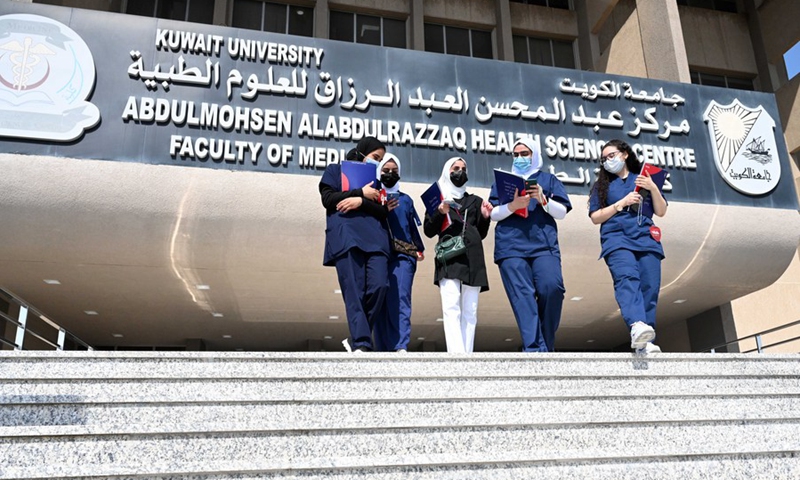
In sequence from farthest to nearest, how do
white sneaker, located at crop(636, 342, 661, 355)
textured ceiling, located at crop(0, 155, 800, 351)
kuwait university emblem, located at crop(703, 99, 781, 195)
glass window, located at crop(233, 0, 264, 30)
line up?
1. glass window, located at crop(233, 0, 264, 30)
2. kuwait university emblem, located at crop(703, 99, 781, 195)
3. textured ceiling, located at crop(0, 155, 800, 351)
4. white sneaker, located at crop(636, 342, 661, 355)

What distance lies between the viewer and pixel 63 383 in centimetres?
334

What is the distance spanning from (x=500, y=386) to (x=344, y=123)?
21.9 feet

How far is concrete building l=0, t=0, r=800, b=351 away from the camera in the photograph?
890 cm

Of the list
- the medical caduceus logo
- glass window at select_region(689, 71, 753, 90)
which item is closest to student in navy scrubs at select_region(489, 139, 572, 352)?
the medical caduceus logo

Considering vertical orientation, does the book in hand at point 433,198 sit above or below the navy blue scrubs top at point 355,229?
above

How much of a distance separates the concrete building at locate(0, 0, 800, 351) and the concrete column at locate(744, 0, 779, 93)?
0.12 ft

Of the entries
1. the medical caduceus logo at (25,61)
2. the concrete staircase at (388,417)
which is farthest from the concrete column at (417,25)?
the concrete staircase at (388,417)

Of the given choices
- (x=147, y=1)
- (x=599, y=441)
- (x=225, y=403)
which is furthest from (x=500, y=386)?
(x=147, y=1)

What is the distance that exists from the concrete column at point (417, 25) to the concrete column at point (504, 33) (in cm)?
203

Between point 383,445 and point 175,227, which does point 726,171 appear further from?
point 383,445

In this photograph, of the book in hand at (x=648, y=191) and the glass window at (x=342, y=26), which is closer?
the book in hand at (x=648, y=191)

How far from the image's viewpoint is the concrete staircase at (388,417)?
8.96 ft

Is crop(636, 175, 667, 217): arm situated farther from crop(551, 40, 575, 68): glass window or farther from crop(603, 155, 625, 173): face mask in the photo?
crop(551, 40, 575, 68): glass window

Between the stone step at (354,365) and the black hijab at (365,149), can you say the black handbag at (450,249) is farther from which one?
the stone step at (354,365)
